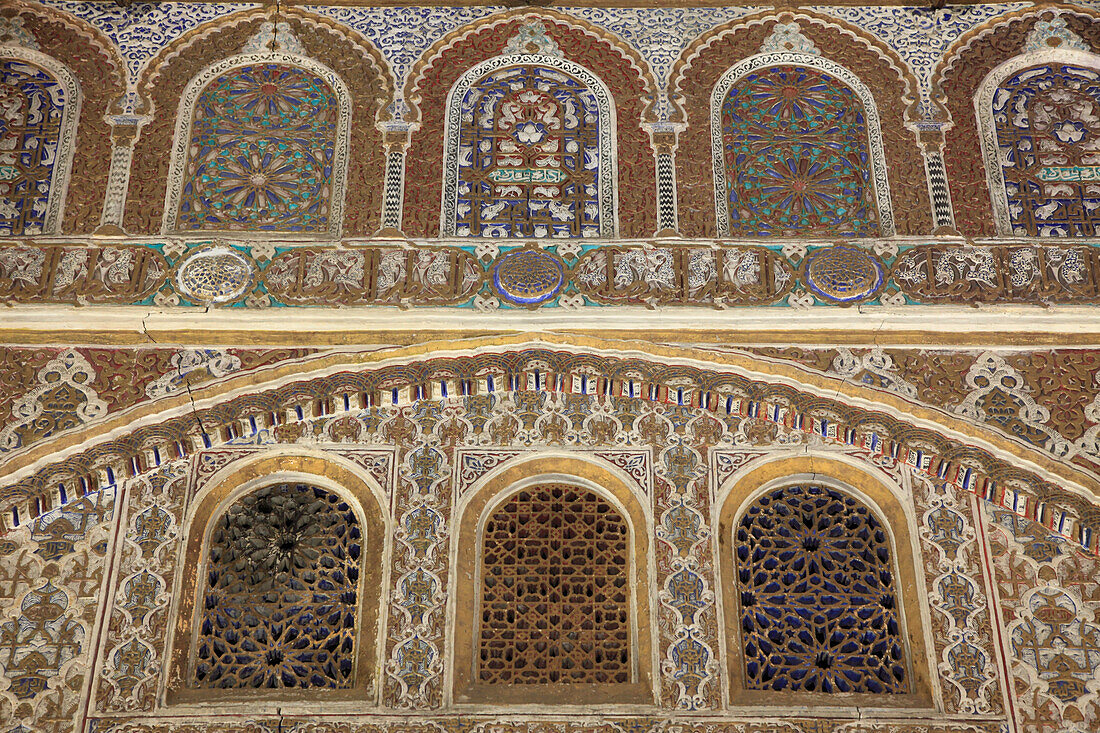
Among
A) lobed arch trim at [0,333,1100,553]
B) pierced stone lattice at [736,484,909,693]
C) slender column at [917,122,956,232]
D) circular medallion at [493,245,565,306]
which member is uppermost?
slender column at [917,122,956,232]

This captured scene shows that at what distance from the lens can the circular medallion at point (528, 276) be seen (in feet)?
25.8

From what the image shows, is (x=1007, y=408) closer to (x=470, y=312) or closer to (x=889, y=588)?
(x=889, y=588)

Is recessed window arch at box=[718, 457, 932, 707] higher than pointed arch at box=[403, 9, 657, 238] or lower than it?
lower

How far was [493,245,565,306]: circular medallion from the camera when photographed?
25.8 ft

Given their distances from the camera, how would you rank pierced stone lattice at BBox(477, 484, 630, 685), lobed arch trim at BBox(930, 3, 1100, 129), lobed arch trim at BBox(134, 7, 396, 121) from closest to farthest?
pierced stone lattice at BBox(477, 484, 630, 685) < lobed arch trim at BBox(134, 7, 396, 121) < lobed arch trim at BBox(930, 3, 1100, 129)

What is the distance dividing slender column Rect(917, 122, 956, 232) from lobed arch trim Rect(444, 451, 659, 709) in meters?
2.25

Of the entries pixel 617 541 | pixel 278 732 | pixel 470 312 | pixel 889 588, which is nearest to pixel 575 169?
pixel 470 312

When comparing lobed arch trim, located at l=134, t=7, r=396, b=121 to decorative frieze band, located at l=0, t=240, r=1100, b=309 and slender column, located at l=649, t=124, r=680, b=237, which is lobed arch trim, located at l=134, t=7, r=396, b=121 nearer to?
decorative frieze band, located at l=0, t=240, r=1100, b=309

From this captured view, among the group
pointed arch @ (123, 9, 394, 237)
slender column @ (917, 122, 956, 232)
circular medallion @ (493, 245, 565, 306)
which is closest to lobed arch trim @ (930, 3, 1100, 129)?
slender column @ (917, 122, 956, 232)

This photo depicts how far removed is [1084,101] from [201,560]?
554cm

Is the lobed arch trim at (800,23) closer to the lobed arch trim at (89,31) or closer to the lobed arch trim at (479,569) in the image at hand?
the lobed arch trim at (479,569)

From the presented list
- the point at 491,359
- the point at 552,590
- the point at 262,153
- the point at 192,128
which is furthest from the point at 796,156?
the point at 192,128

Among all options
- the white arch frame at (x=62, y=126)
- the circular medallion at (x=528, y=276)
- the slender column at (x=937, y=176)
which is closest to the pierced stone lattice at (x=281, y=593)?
the circular medallion at (x=528, y=276)

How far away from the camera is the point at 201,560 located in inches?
295
